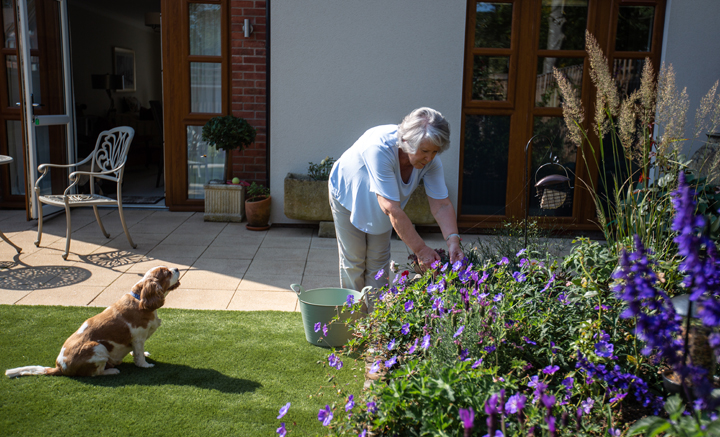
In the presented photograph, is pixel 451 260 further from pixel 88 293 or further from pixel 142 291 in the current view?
pixel 88 293

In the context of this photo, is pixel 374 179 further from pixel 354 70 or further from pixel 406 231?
pixel 354 70

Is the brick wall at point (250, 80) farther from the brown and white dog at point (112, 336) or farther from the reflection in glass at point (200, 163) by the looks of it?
the brown and white dog at point (112, 336)

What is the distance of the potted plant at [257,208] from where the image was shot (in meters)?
5.57

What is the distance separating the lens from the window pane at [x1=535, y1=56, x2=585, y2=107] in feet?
18.2

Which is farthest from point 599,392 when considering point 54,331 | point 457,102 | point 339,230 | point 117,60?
point 117,60

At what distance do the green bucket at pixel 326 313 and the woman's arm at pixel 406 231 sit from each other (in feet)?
0.97

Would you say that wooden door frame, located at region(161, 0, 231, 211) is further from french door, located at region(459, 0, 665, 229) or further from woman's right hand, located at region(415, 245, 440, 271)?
woman's right hand, located at region(415, 245, 440, 271)

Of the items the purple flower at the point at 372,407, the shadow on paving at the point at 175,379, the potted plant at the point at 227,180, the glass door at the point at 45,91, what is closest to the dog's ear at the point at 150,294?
the shadow on paving at the point at 175,379

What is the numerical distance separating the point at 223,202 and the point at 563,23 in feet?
12.6

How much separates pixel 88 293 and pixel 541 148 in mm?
4308

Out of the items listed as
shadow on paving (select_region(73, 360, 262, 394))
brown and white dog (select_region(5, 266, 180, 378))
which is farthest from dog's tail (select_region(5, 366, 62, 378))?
shadow on paving (select_region(73, 360, 262, 394))

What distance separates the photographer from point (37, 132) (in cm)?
557

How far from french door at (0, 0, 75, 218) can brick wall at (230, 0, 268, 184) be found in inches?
70.5

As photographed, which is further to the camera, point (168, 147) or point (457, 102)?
point (168, 147)
